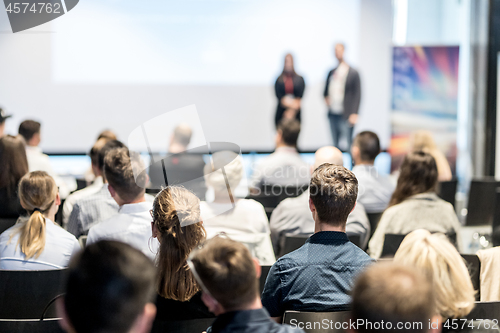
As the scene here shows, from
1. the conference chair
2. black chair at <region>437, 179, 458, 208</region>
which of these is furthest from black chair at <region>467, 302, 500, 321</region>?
black chair at <region>437, 179, 458, 208</region>

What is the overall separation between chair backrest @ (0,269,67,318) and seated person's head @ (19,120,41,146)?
283 cm

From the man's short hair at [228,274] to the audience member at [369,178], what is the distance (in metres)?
2.67

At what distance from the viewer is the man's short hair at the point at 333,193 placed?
1889mm

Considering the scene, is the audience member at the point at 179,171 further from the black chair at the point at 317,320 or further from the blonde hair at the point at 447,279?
the blonde hair at the point at 447,279

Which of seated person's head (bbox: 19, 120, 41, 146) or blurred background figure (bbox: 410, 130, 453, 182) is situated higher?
seated person's head (bbox: 19, 120, 41, 146)

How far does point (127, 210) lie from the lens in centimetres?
254

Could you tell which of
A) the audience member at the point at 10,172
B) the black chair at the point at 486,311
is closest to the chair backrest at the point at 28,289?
the audience member at the point at 10,172

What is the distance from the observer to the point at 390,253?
2.65 m

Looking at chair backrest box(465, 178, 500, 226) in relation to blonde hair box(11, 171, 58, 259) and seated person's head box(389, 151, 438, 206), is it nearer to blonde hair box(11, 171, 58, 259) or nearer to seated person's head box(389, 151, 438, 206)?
seated person's head box(389, 151, 438, 206)

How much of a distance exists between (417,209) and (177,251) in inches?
71.6

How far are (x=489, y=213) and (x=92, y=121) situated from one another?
586 cm

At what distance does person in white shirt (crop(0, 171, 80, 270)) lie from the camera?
7.48 ft

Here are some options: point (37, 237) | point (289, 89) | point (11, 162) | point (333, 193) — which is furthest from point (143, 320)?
point (289, 89)

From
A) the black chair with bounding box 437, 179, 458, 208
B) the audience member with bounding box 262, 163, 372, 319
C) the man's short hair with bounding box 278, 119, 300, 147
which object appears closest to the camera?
the audience member with bounding box 262, 163, 372, 319
